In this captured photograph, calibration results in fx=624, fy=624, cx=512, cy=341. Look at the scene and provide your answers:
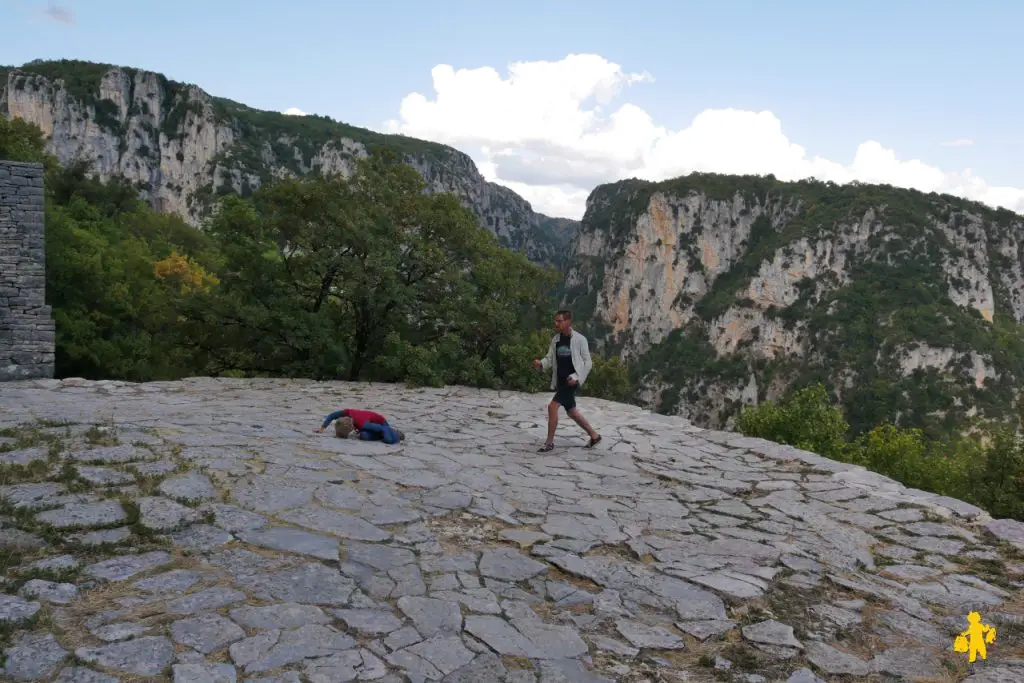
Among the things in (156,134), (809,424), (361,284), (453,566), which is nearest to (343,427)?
(453,566)

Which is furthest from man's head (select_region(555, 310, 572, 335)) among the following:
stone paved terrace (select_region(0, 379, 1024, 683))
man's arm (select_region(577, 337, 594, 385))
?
stone paved terrace (select_region(0, 379, 1024, 683))

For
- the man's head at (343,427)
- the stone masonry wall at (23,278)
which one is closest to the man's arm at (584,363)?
the man's head at (343,427)

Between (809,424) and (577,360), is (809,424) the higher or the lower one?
the lower one

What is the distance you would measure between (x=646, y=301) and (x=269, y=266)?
9842 cm

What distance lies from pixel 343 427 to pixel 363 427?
8.0 inches

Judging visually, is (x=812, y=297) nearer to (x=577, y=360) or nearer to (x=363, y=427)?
(x=577, y=360)

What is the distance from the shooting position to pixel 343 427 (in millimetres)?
6500

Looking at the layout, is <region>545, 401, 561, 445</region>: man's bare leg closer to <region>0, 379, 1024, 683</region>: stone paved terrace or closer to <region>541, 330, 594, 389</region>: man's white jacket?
<region>541, 330, 594, 389</region>: man's white jacket

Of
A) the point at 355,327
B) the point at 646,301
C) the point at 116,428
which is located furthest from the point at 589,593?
the point at 646,301

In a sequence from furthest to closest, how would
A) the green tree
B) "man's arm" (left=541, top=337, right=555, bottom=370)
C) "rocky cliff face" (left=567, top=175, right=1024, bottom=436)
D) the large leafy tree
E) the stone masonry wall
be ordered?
"rocky cliff face" (left=567, top=175, right=1024, bottom=436) < the green tree < the large leafy tree < the stone masonry wall < "man's arm" (left=541, top=337, right=555, bottom=370)

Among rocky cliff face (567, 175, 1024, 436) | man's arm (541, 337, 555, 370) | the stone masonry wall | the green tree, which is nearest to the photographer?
man's arm (541, 337, 555, 370)

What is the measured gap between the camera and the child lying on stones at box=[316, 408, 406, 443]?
6.51 metres

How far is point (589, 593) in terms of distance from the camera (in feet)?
11.7

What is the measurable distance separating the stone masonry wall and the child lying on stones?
6174 millimetres
